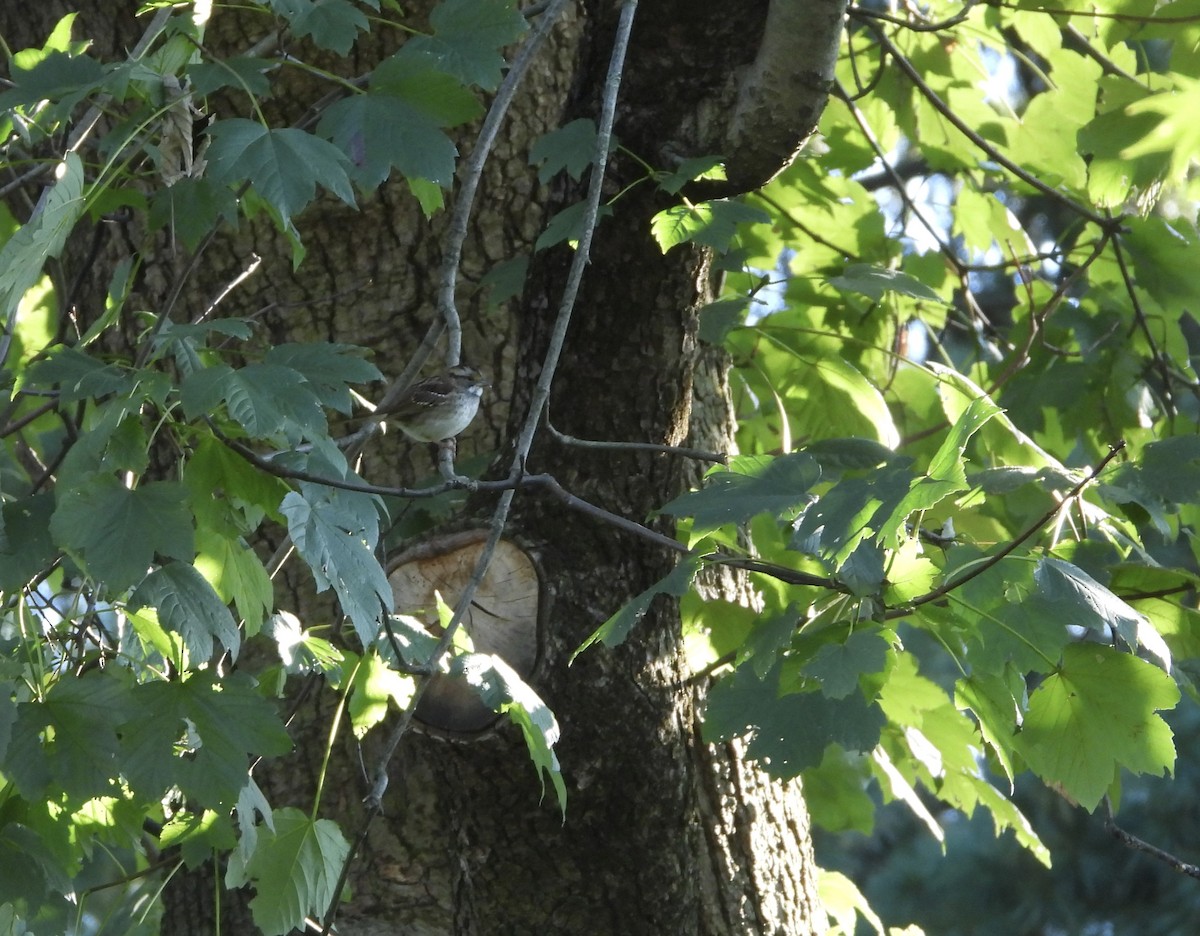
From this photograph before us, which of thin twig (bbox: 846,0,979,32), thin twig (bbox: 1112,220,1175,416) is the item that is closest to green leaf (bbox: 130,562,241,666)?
thin twig (bbox: 846,0,979,32)

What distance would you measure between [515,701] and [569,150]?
1020 millimetres

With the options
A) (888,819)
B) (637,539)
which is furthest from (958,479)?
(888,819)

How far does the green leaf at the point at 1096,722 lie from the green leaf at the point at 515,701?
72cm

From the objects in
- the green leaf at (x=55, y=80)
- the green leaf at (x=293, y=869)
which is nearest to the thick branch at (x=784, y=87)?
the green leaf at (x=55, y=80)

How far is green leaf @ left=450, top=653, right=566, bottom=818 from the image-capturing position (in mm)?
1910

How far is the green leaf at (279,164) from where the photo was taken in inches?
69.1

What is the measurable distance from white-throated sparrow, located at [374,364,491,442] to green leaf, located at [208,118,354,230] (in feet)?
2.57

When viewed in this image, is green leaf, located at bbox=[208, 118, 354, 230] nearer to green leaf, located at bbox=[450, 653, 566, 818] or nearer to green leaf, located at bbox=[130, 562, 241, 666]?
green leaf, located at bbox=[130, 562, 241, 666]

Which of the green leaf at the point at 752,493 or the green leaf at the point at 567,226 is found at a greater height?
the green leaf at the point at 567,226

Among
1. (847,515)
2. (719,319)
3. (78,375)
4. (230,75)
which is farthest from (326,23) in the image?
(719,319)

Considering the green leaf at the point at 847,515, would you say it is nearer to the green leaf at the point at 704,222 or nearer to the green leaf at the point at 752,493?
the green leaf at the point at 752,493

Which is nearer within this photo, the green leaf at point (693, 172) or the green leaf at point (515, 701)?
the green leaf at point (515, 701)

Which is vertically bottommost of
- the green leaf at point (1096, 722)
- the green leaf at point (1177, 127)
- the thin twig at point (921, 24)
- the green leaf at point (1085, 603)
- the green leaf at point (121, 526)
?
the green leaf at point (1096, 722)

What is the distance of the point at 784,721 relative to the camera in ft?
6.29
